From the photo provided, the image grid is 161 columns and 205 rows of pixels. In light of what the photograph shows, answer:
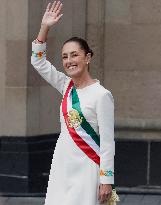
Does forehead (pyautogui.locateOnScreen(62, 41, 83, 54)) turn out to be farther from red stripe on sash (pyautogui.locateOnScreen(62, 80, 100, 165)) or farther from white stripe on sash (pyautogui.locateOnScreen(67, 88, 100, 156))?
red stripe on sash (pyautogui.locateOnScreen(62, 80, 100, 165))

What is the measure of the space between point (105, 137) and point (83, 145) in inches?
7.6

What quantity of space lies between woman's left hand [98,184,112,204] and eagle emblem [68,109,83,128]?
1.59ft

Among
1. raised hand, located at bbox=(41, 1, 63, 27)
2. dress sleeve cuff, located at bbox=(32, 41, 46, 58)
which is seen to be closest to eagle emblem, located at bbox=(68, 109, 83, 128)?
dress sleeve cuff, located at bbox=(32, 41, 46, 58)

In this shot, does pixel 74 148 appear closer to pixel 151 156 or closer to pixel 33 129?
pixel 33 129

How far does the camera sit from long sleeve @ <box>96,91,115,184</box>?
5145 mm

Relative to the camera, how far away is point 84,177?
5238mm

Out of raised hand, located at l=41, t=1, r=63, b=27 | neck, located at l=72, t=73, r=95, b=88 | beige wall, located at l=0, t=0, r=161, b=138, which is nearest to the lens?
neck, located at l=72, t=73, r=95, b=88

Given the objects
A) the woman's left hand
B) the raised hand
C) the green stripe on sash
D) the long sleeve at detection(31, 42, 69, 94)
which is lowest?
the woman's left hand

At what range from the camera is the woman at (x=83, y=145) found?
5.17 m

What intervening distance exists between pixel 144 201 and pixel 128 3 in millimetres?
2814

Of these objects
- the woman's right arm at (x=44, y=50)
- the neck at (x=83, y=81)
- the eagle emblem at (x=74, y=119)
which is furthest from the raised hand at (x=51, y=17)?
the eagle emblem at (x=74, y=119)

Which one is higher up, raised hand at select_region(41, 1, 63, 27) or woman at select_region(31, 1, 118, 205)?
raised hand at select_region(41, 1, 63, 27)

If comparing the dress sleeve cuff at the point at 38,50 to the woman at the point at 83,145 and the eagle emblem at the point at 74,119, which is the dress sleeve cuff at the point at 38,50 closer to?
the woman at the point at 83,145

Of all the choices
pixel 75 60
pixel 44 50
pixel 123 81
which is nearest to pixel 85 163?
pixel 75 60
